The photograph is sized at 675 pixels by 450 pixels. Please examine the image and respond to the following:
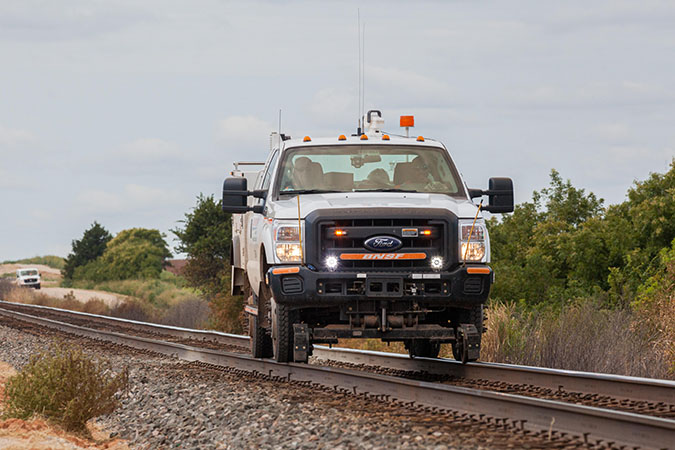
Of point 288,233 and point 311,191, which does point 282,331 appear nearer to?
point 288,233

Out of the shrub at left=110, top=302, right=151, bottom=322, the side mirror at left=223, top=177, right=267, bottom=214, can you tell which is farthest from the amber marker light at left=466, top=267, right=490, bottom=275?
the shrub at left=110, top=302, right=151, bottom=322

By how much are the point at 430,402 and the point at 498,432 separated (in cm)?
154

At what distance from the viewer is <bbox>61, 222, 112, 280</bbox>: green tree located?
312 feet

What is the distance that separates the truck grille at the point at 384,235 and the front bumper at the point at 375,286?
12cm

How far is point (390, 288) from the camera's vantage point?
1042 cm

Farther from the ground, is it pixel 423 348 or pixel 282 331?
pixel 282 331

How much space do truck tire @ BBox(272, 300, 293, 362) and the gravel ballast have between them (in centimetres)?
40

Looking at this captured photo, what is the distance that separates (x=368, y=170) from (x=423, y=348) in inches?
119

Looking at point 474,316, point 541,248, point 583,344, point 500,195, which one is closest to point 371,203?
point 500,195

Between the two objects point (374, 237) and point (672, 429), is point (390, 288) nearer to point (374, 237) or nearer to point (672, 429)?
point (374, 237)

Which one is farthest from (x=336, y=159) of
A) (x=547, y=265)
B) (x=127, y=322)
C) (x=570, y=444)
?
(x=127, y=322)

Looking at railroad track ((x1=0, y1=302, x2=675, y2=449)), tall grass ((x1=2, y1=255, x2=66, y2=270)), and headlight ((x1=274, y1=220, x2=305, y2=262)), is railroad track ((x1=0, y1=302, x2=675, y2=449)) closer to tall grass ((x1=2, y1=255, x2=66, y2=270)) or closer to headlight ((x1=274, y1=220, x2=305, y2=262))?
headlight ((x1=274, y1=220, x2=305, y2=262))

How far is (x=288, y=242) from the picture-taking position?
34.8ft

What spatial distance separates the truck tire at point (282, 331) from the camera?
11.0m
